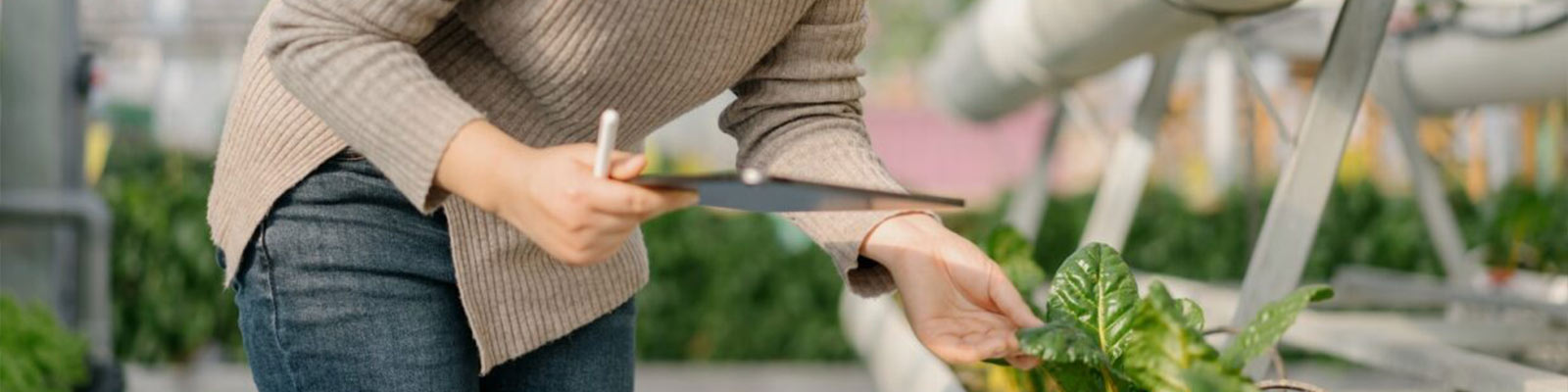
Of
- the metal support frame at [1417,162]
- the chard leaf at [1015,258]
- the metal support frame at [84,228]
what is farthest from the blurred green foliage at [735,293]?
the chard leaf at [1015,258]

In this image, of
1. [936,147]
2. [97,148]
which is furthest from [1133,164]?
[936,147]

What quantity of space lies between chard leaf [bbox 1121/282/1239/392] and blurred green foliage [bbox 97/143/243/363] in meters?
6.55

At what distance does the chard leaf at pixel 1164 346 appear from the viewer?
1.29 metres

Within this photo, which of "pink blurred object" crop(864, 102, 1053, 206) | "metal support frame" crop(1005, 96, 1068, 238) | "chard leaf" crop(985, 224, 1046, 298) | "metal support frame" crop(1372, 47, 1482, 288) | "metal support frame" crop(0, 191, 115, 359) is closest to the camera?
"chard leaf" crop(985, 224, 1046, 298)

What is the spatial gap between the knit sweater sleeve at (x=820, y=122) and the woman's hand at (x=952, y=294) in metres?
0.04

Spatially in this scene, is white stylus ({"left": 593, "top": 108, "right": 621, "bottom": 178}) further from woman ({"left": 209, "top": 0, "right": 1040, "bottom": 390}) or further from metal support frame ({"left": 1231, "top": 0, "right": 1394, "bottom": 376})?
metal support frame ({"left": 1231, "top": 0, "right": 1394, "bottom": 376})

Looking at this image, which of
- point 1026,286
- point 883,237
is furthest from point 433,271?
point 1026,286

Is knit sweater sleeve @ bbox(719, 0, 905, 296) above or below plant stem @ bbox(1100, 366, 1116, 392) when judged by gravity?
above

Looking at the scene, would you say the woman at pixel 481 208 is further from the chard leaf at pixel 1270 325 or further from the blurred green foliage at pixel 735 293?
the blurred green foliage at pixel 735 293

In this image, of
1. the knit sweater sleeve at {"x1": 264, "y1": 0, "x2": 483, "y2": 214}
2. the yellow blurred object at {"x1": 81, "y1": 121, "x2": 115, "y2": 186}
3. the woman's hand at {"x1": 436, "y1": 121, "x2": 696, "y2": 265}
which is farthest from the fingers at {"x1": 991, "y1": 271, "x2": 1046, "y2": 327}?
the yellow blurred object at {"x1": 81, "y1": 121, "x2": 115, "y2": 186}

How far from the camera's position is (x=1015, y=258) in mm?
2768

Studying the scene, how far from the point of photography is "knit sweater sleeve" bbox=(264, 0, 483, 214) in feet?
4.32

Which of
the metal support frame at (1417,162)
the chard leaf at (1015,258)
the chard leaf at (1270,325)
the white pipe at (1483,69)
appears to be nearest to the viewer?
the chard leaf at (1270,325)

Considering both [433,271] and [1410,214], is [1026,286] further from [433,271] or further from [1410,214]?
[1410,214]
